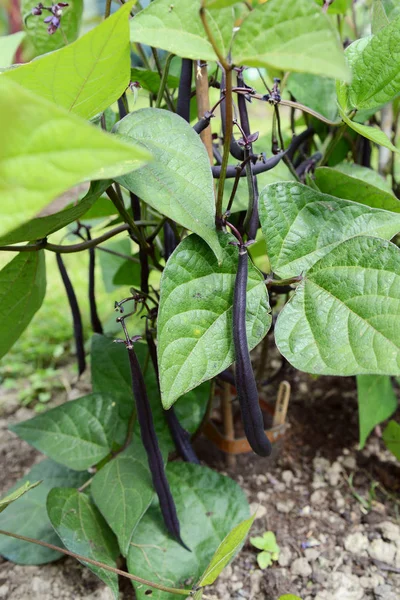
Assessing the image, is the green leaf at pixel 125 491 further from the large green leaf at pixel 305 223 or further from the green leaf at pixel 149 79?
the green leaf at pixel 149 79

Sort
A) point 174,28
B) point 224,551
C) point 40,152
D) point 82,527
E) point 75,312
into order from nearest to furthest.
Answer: point 40,152
point 174,28
point 224,551
point 82,527
point 75,312

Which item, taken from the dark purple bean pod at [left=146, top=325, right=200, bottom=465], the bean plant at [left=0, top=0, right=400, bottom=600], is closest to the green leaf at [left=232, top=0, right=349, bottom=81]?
the bean plant at [left=0, top=0, right=400, bottom=600]

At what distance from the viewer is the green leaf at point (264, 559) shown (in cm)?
65

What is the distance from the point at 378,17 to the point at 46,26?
0.38 metres

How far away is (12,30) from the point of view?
367cm

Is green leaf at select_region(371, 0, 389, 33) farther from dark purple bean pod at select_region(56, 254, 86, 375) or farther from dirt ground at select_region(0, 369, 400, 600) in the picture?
dirt ground at select_region(0, 369, 400, 600)

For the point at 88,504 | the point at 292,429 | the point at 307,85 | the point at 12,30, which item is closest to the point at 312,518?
the point at 292,429

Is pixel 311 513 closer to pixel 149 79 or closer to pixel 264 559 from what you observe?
pixel 264 559

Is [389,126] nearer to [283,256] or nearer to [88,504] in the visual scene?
[283,256]

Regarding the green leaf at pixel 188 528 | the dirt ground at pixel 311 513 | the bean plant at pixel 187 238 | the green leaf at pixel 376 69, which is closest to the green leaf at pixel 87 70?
the bean plant at pixel 187 238

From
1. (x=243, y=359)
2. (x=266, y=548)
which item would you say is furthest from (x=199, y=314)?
(x=266, y=548)

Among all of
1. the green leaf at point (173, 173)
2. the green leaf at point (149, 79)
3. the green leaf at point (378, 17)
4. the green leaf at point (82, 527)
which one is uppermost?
the green leaf at point (378, 17)

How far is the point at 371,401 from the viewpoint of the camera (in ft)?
2.32

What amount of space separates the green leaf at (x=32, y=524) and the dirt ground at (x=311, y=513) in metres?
0.02
